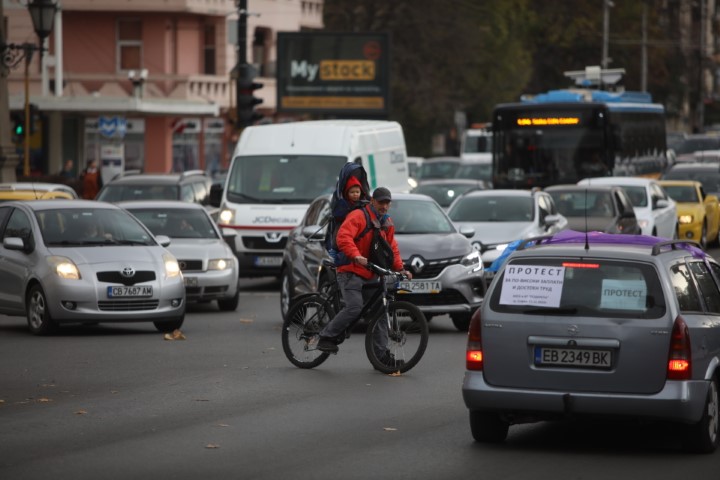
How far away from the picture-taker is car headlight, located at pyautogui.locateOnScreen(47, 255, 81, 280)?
1861cm

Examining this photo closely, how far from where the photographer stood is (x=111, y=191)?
2920 centimetres

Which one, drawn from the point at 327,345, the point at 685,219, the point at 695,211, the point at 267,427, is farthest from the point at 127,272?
the point at 695,211

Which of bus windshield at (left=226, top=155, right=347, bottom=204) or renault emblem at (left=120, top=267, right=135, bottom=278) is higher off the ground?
bus windshield at (left=226, top=155, right=347, bottom=204)

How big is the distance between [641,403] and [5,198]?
52.9 ft

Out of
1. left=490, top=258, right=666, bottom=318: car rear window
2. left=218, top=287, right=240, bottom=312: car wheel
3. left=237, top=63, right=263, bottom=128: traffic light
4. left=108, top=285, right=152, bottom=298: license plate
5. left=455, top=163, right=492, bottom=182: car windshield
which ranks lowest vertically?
left=218, top=287, right=240, bottom=312: car wheel

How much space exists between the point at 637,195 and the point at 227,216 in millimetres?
9165

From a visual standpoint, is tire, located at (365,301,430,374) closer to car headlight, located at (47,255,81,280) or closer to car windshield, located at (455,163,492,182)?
car headlight, located at (47,255,81,280)

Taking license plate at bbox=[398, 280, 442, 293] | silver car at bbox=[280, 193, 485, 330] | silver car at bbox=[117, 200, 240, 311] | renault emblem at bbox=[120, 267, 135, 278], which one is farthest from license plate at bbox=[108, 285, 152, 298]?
silver car at bbox=[117, 200, 240, 311]

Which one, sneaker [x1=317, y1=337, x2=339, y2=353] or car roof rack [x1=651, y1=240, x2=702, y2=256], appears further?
sneaker [x1=317, y1=337, x2=339, y2=353]

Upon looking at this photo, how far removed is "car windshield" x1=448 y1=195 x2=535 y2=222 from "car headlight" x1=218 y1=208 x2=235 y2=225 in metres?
3.73

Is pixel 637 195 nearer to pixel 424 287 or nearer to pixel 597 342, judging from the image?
pixel 424 287

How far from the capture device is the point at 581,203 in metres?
29.1

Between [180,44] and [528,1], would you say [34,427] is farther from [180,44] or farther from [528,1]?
[528,1]

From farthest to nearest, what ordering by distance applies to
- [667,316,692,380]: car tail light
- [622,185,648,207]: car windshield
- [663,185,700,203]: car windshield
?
1. [663,185,700,203]: car windshield
2. [622,185,648,207]: car windshield
3. [667,316,692,380]: car tail light
